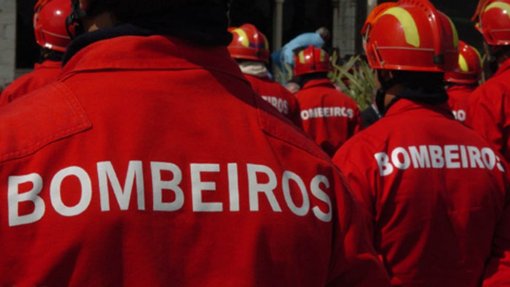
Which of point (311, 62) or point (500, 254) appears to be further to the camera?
point (311, 62)

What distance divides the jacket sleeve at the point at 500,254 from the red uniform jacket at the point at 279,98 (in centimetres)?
421

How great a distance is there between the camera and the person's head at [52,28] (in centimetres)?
634

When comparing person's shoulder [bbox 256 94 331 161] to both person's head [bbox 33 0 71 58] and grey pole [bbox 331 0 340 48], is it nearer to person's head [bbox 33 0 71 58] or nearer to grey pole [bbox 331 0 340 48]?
person's head [bbox 33 0 71 58]

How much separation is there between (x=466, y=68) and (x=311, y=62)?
158 cm

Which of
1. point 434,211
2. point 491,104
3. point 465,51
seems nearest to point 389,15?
point 434,211

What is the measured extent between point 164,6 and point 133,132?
25 centimetres

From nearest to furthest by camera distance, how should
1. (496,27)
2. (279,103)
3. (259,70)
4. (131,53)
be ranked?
(131,53) < (496,27) < (279,103) < (259,70)

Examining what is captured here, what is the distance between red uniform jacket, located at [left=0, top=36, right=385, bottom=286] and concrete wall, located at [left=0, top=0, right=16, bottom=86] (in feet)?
49.6

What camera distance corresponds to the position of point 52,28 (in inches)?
250

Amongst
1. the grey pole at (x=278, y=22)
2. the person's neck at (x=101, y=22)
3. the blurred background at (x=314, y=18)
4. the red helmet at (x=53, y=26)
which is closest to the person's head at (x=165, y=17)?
the person's neck at (x=101, y=22)

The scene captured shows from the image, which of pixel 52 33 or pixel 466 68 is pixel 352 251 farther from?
pixel 466 68

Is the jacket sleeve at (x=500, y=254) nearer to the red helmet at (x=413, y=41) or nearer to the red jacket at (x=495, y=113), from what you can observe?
the red helmet at (x=413, y=41)

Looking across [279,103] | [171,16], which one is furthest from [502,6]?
[171,16]

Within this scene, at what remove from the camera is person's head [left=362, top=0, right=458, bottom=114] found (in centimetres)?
423
